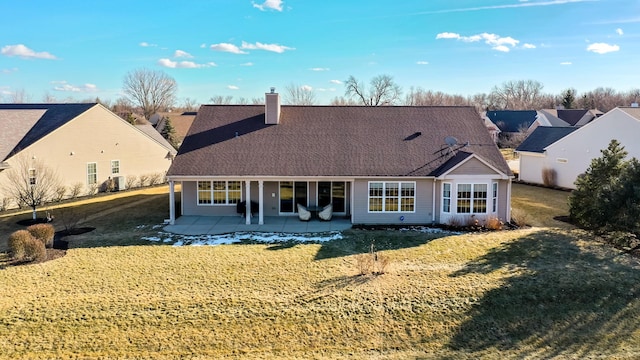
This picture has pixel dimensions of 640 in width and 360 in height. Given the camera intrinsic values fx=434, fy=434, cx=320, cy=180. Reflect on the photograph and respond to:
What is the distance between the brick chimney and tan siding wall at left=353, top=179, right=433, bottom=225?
6.39m

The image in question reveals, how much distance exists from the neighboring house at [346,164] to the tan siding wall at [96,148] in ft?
32.3

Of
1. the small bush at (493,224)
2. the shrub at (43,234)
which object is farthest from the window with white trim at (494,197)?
the shrub at (43,234)

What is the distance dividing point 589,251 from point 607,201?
1992mm

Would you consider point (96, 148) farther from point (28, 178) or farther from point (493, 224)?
point (493, 224)

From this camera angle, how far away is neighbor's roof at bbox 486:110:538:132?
228ft

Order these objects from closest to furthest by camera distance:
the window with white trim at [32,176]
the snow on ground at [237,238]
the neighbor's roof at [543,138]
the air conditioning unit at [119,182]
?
1. the snow on ground at [237,238]
2. the window with white trim at [32,176]
3. the air conditioning unit at [119,182]
4. the neighbor's roof at [543,138]

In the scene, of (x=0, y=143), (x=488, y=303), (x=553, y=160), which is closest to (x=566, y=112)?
(x=553, y=160)

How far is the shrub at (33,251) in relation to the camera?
49.4ft

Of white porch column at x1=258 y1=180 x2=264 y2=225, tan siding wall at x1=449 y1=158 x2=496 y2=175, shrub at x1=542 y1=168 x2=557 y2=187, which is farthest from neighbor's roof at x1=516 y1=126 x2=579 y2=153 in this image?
white porch column at x1=258 y1=180 x2=264 y2=225

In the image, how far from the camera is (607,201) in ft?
52.6

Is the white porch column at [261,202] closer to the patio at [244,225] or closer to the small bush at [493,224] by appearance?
the patio at [244,225]

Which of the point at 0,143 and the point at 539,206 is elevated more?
the point at 0,143

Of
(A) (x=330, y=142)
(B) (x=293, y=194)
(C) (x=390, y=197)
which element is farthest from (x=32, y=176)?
(C) (x=390, y=197)

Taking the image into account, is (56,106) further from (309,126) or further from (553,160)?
(553,160)
